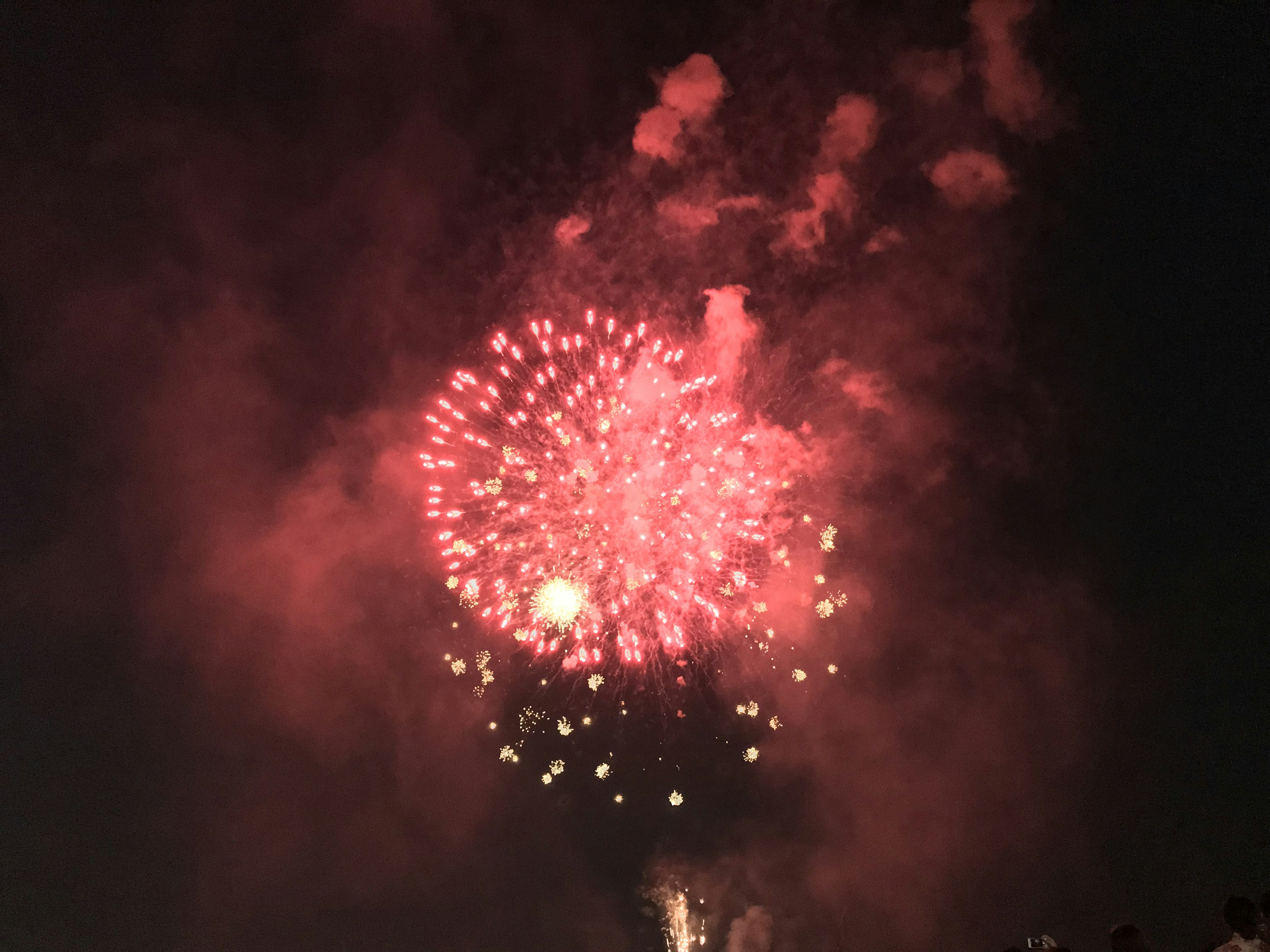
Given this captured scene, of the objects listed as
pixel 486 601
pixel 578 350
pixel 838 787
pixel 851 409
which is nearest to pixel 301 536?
pixel 486 601

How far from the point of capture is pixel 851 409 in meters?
11.3

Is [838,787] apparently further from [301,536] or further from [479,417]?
[301,536]

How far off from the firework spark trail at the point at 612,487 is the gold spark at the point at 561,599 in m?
0.02

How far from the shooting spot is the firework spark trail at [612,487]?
1029 centimetres

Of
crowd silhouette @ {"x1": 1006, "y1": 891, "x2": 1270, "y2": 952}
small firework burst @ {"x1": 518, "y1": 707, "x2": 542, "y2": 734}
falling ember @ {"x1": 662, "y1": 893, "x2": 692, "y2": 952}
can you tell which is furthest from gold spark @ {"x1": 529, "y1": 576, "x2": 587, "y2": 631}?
falling ember @ {"x1": 662, "y1": 893, "x2": 692, "y2": 952}

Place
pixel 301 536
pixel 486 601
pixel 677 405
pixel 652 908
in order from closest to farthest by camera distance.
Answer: pixel 677 405, pixel 486 601, pixel 301 536, pixel 652 908

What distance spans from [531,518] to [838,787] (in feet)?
22.8

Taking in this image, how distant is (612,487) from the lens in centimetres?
A: 1035

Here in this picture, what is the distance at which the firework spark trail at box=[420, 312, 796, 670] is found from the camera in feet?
33.8

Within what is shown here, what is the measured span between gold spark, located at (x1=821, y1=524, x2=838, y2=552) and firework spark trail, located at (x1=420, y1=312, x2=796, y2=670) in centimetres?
139

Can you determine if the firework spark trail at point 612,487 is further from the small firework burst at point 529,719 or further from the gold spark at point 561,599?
the small firework burst at point 529,719

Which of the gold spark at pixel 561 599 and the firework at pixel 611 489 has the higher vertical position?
the firework at pixel 611 489

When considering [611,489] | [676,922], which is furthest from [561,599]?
[676,922]

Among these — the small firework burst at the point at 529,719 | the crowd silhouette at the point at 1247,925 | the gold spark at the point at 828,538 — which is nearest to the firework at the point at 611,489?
the gold spark at the point at 828,538
